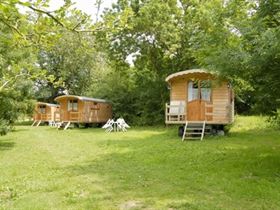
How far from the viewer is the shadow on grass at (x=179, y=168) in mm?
7398

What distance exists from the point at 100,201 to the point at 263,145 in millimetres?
9238

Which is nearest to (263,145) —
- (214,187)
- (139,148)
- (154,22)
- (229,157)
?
(229,157)

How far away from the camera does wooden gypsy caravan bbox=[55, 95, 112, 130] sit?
97.6 ft

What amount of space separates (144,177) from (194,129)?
970 centimetres

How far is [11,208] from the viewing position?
6184 millimetres

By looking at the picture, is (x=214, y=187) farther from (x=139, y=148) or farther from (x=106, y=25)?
(x=139, y=148)

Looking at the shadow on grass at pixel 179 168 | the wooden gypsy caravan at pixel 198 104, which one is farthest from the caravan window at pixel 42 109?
the shadow on grass at pixel 179 168

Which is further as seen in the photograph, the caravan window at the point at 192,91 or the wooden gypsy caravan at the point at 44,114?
the wooden gypsy caravan at the point at 44,114

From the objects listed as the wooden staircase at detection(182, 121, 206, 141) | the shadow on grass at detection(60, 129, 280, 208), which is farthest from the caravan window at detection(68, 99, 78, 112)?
the shadow on grass at detection(60, 129, 280, 208)

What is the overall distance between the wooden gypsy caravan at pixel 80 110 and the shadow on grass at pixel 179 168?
15906mm

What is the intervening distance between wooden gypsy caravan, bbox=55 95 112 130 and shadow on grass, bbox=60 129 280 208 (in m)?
15.9

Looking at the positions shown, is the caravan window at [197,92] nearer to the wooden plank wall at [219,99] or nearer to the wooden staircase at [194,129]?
the wooden plank wall at [219,99]

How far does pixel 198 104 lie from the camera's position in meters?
18.8

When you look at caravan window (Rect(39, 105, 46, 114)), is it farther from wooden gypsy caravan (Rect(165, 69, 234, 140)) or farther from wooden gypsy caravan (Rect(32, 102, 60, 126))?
wooden gypsy caravan (Rect(165, 69, 234, 140))
